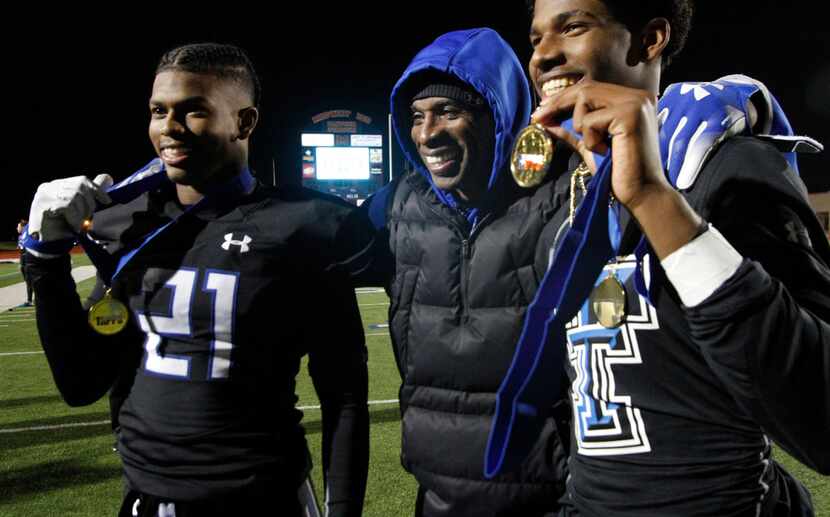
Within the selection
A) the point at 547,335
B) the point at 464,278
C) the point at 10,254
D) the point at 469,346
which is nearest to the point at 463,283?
the point at 464,278

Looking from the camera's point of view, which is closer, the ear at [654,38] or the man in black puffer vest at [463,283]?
the ear at [654,38]

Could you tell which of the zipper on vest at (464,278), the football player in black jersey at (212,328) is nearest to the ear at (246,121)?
the football player in black jersey at (212,328)

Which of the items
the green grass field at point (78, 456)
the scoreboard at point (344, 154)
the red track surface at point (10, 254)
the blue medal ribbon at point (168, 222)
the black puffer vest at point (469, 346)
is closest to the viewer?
the black puffer vest at point (469, 346)

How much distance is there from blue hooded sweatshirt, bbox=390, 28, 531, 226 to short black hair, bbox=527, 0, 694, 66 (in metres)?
0.62

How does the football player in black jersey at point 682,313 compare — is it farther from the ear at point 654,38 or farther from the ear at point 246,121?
the ear at point 246,121

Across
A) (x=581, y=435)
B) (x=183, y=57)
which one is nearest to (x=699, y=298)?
(x=581, y=435)

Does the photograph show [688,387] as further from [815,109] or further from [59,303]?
[815,109]

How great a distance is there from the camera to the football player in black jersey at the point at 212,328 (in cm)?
159

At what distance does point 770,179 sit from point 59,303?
167 cm

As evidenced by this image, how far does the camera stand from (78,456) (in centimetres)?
418

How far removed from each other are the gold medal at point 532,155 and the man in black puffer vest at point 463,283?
14.8 inches

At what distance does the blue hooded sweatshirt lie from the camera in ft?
5.95

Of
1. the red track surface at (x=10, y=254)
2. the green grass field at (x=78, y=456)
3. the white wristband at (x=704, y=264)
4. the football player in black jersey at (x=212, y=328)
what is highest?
the white wristband at (x=704, y=264)

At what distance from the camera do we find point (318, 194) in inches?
75.9
